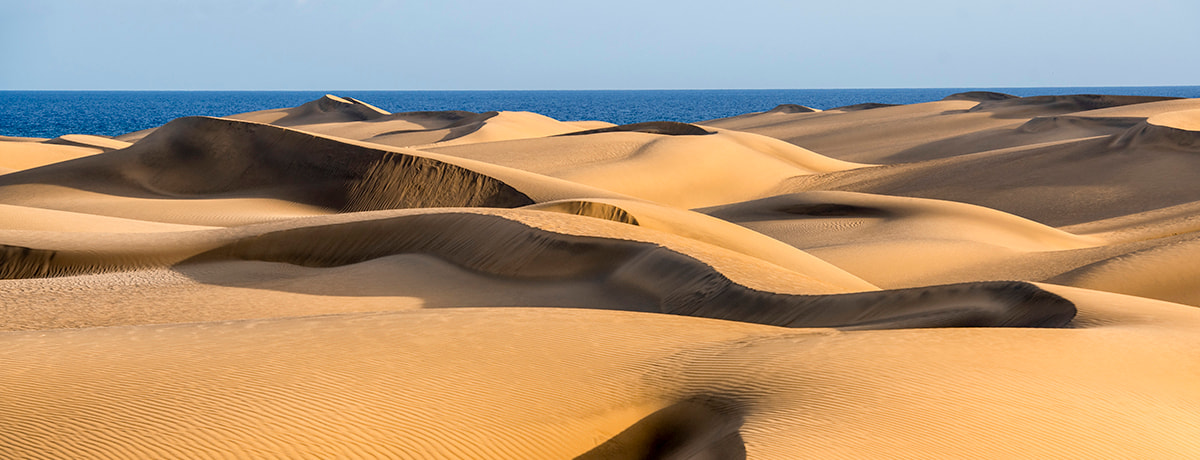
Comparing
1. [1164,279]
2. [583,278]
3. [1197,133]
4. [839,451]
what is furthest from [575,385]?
[1197,133]

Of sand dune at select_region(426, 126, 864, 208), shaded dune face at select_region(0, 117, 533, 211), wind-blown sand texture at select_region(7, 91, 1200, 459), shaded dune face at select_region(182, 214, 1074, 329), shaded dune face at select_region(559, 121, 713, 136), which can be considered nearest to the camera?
wind-blown sand texture at select_region(7, 91, 1200, 459)

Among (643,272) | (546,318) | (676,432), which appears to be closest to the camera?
(676,432)

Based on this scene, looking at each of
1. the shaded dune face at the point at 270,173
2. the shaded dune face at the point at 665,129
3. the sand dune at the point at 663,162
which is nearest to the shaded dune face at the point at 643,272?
the shaded dune face at the point at 270,173

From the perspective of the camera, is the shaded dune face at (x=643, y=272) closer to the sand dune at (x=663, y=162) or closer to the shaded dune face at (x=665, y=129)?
the sand dune at (x=663, y=162)

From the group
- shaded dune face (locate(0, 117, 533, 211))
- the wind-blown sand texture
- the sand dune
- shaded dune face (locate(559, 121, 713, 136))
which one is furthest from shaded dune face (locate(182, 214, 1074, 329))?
shaded dune face (locate(559, 121, 713, 136))

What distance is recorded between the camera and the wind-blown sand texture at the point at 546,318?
4191 mm

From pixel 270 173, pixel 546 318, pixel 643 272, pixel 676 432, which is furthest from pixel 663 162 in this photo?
pixel 676 432

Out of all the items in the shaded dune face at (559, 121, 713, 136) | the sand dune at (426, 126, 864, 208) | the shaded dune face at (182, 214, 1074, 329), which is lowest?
the sand dune at (426, 126, 864, 208)

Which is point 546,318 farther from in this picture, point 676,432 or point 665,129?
point 665,129

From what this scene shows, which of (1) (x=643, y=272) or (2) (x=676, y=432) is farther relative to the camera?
(1) (x=643, y=272)

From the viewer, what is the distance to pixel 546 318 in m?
6.19

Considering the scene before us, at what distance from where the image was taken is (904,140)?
34219 mm

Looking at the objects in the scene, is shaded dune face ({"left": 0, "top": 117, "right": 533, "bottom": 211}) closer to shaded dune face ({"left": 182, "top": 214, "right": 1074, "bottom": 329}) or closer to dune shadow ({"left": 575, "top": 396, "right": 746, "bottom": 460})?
shaded dune face ({"left": 182, "top": 214, "right": 1074, "bottom": 329})

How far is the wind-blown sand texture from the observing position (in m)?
4.19
